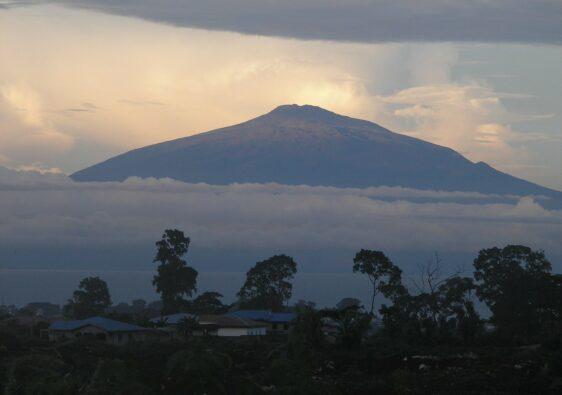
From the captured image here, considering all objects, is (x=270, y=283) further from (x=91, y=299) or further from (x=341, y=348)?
(x=341, y=348)

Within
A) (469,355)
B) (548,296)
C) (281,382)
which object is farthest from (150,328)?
(281,382)

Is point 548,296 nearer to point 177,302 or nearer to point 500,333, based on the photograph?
point 500,333

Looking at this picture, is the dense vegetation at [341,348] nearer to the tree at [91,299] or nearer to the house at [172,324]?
the tree at [91,299]

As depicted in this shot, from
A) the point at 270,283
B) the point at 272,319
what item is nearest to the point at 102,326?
the point at 272,319

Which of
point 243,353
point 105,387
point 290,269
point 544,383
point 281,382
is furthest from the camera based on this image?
point 290,269

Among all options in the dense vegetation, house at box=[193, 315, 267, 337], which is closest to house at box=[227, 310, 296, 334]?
house at box=[193, 315, 267, 337]

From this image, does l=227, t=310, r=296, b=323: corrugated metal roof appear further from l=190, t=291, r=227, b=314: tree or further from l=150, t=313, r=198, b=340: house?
l=190, t=291, r=227, b=314: tree
